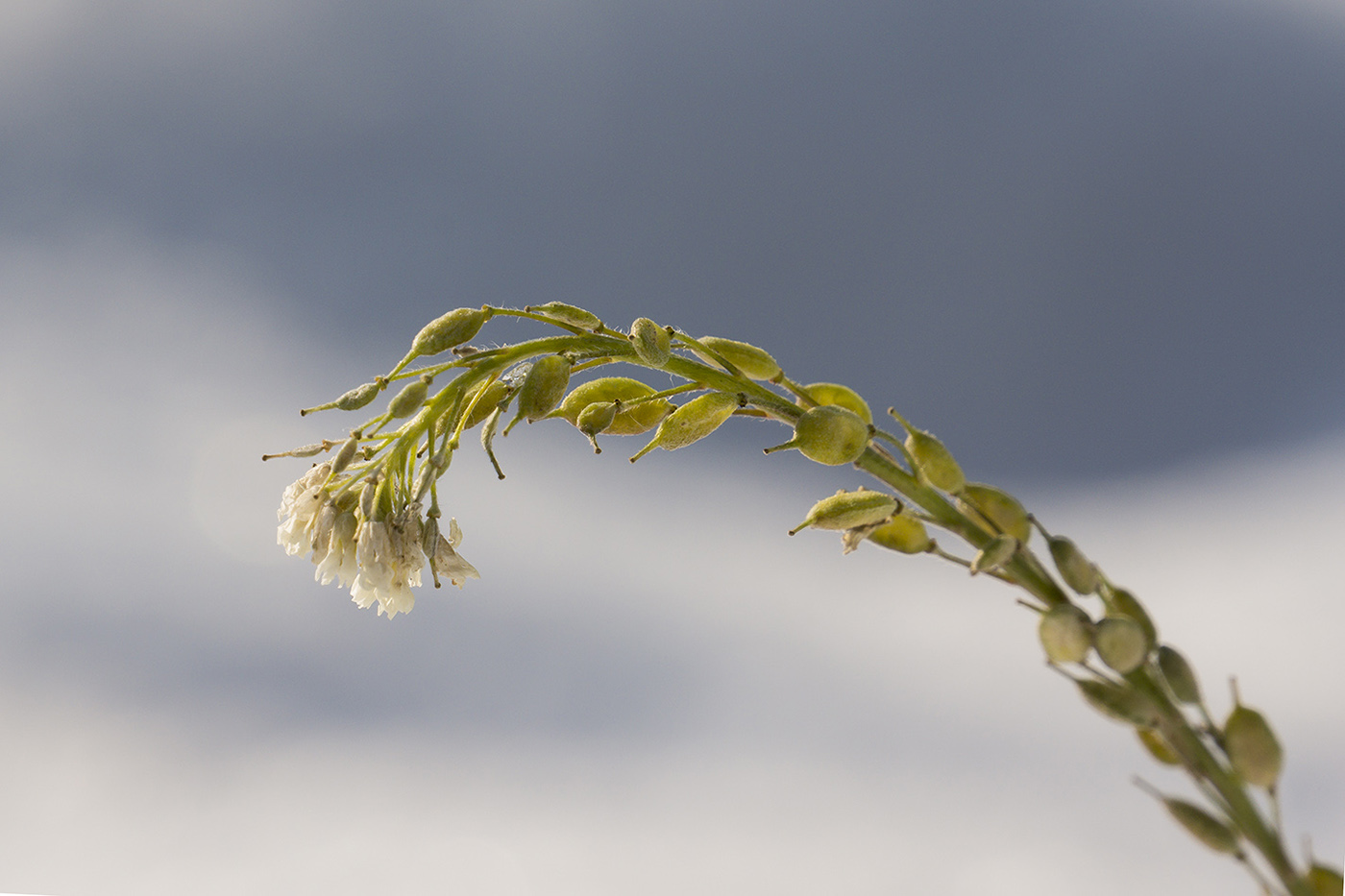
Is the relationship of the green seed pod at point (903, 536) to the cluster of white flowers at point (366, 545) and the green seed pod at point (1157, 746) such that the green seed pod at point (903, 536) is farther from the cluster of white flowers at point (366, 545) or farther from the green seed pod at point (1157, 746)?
the cluster of white flowers at point (366, 545)

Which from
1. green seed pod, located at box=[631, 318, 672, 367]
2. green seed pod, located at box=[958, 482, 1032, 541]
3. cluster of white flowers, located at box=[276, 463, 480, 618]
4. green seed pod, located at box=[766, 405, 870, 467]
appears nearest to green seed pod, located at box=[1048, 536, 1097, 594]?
green seed pod, located at box=[958, 482, 1032, 541]

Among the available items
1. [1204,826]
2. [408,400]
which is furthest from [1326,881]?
[408,400]

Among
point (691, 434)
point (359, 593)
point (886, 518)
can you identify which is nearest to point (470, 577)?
point (359, 593)

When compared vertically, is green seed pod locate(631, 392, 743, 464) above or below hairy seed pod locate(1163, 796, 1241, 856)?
above

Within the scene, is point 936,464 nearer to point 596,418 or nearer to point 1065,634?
point 1065,634

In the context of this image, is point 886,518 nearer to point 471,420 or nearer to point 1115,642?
point 1115,642

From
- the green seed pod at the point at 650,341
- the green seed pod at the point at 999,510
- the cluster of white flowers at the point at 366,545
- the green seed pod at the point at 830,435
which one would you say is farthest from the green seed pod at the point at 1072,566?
the cluster of white flowers at the point at 366,545

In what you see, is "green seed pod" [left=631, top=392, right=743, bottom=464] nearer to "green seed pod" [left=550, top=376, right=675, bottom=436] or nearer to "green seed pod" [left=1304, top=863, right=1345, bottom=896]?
"green seed pod" [left=550, top=376, right=675, bottom=436]
